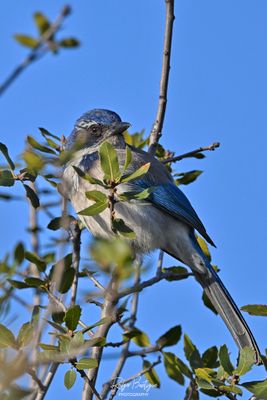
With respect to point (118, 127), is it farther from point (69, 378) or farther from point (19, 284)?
point (69, 378)

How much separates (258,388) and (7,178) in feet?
Answer: 6.54

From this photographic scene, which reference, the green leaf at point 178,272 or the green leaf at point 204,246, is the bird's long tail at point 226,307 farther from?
the green leaf at point 178,272

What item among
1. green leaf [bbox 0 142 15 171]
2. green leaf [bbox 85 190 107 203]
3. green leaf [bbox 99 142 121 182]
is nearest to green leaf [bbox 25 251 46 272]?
green leaf [bbox 0 142 15 171]

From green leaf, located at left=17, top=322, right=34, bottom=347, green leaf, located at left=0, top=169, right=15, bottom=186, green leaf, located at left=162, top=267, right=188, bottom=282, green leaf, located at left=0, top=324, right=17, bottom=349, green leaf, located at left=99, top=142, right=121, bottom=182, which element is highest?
green leaf, located at left=162, top=267, right=188, bottom=282

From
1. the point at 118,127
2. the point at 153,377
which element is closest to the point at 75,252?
the point at 153,377

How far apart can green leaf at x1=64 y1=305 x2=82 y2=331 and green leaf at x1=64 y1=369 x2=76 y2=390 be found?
0.26 m

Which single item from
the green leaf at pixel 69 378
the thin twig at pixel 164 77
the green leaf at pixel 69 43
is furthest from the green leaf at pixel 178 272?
the green leaf at pixel 69 43

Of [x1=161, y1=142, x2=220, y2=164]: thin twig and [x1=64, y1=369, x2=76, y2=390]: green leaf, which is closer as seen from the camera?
[x1=64, y1=369, x2=76, y2=390]: green leaf

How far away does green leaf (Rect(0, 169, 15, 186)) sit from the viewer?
441 cm

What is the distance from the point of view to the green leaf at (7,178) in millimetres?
4414

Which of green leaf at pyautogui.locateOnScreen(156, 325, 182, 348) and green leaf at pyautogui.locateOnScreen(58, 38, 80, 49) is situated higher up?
green leaf at pyautogui.locateOnScreen(156, 325, 182, 348)

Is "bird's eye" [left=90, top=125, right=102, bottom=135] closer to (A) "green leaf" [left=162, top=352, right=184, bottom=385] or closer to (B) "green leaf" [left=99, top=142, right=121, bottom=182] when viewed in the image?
(A) "green leaf" [left=162, top=352, right=184, bottom=385]

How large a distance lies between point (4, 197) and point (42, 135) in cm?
251

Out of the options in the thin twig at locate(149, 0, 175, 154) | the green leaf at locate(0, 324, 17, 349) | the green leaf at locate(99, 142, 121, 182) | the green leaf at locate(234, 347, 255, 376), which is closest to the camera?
the green leaf at locate(0, 324, 17, 349)
